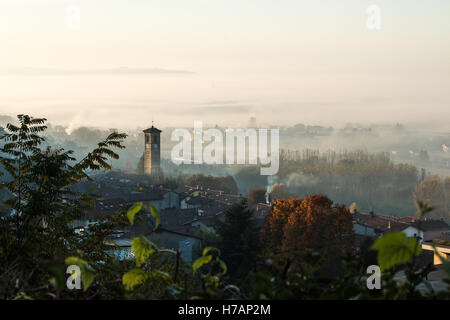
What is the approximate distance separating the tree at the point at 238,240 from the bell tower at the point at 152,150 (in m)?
78.1

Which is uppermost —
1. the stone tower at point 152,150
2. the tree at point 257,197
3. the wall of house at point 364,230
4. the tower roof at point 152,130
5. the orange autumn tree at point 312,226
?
the tower roof at point 152,130

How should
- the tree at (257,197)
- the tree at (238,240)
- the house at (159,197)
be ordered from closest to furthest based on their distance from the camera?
the tree at (238,240) → the house at (159,197) → the tree at (257,197)

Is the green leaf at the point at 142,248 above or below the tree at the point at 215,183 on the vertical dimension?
above

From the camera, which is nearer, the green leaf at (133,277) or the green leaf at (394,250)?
the green leaf at (394,250)

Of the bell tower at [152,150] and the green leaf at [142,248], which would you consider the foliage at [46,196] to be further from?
the bell tower at [152,150]

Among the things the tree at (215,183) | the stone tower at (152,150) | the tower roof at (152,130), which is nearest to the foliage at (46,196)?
the tree at (215,183)

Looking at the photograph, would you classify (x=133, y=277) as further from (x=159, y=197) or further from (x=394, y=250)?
(x=159, y=197)

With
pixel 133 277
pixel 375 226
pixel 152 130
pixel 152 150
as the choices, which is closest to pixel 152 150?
pixel 152 150

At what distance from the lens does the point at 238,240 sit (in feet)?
95.7

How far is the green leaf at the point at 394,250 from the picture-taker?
5.30 feet

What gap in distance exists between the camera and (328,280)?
1.84m

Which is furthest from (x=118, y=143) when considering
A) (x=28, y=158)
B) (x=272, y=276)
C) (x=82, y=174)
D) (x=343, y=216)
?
(x=343, y=216)

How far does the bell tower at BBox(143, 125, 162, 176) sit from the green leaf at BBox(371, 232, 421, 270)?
351ft
